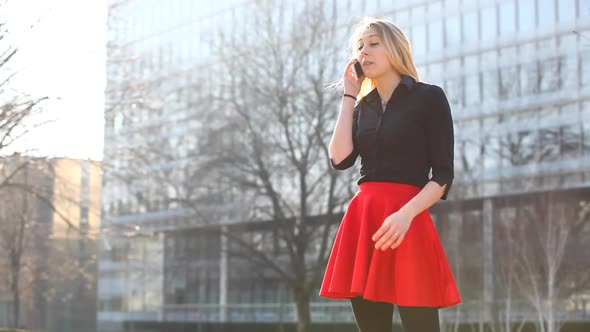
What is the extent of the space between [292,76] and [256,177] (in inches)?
162

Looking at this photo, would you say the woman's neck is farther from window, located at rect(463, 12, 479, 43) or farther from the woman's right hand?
window, located at rect(463, 12, 479, 43)

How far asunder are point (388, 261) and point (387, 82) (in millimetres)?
604

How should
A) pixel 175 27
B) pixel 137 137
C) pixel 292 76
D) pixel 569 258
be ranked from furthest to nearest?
pixel 175 27, pixel 137 137, pixel 292 76, pixel 569 258

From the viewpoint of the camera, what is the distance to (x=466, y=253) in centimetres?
3781

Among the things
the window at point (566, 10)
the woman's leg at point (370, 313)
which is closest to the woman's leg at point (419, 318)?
the woman's leg at point (370, 313)

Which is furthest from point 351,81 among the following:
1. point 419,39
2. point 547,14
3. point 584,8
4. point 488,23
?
point 419,39

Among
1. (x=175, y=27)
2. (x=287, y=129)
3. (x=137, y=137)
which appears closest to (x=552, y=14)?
(x=287, y=129)

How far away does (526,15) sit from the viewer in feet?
129

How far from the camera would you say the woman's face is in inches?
127

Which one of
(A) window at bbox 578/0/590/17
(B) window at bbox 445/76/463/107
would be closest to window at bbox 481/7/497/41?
(B) window at bbox 445/76/463/107

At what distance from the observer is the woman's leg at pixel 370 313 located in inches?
124

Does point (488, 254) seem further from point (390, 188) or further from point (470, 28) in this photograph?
point (390, 188)

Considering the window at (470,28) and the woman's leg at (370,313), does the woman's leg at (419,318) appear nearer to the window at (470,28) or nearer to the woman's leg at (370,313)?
the woman's leg at (370,313)

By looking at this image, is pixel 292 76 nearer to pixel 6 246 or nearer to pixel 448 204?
pixel 448 204
